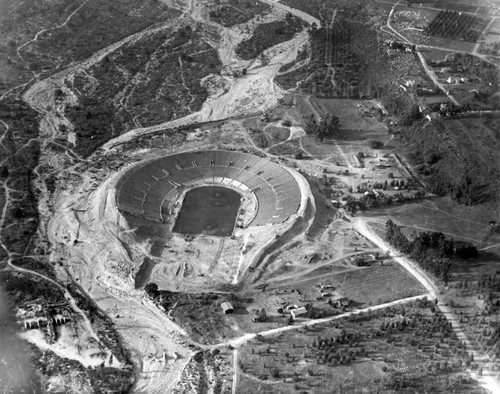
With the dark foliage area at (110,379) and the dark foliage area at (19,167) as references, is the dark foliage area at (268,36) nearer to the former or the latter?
the dark foliage area at (19,167)

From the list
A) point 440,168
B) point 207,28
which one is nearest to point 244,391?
point 440,168

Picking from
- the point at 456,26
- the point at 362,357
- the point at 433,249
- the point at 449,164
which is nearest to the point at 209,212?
the point at 433,249

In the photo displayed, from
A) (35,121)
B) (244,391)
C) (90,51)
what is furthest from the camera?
(90,51)

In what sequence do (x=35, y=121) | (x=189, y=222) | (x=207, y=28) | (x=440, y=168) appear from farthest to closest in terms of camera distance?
(x=207, y=28) < (x=35, y=121) < (x=440, y=168) < (x=189, y=222)

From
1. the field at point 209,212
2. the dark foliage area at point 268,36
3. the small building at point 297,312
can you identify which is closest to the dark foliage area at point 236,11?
the dark foliage area at point 268,36

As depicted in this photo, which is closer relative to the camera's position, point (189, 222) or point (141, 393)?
point (141, 393)

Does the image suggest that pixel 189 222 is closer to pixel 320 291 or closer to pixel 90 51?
pixel 320 291

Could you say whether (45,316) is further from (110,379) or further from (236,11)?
(236,11)

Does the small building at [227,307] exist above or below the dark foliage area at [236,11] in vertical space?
above
